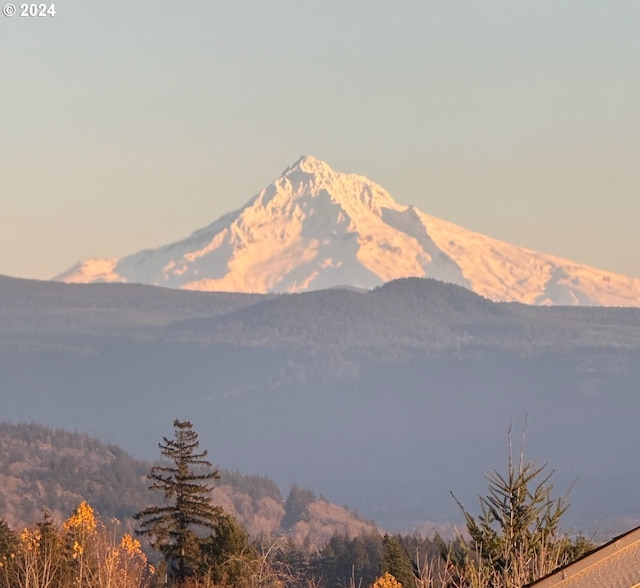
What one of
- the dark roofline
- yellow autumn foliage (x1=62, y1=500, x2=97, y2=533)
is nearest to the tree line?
yellow autumn foliage (x1=62, y1=500, x2=97, y2=533)

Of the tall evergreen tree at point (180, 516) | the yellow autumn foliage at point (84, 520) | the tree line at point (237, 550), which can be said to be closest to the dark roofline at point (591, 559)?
the tree line at point (237, 550)

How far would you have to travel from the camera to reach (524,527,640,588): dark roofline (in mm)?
14102

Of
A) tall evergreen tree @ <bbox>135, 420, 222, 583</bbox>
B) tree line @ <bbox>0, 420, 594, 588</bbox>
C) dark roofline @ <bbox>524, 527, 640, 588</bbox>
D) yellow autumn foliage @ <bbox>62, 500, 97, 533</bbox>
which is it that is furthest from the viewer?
tall evergreen tree @ <bbox>135, 420, 222, 583</bbox>

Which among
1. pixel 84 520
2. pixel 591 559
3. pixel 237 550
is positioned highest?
pixel 84 520

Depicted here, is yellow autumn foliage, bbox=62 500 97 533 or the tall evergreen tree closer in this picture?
yellow autumn foliage, bbox=62 500 97 533

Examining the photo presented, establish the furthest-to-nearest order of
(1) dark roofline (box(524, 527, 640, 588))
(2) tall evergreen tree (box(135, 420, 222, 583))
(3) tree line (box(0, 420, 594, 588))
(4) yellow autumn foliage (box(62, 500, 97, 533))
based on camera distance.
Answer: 1. (2) tall evergreen tree (box(135, 420, 222, 583))
2. (4) yellow autumn foliage (box(62, 500, 97, 533))
3. (3) tree line (box(0, 420, 594, 588))
4. (1) dark roofline (box(524, 527, 640, 588))

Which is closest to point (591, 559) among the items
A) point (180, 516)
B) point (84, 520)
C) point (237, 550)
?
point (84, 520)

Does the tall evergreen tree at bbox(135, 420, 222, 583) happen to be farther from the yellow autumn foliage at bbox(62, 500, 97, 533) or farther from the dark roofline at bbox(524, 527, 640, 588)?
the dark roofline at bbox(524, 527, 640, 588)

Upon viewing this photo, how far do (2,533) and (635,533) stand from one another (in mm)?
75172

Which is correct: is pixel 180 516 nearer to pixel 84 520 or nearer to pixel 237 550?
pixel 237 550

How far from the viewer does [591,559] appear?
14.1 meters

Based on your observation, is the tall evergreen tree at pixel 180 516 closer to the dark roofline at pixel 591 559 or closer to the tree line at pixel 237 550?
the tree line at pixel 237 550

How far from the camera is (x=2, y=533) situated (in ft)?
284

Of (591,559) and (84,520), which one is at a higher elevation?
(84,520)
